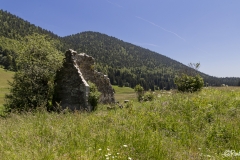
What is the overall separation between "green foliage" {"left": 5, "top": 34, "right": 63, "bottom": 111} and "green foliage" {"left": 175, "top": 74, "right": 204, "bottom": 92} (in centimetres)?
1242

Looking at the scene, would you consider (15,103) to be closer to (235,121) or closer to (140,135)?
(140,135)

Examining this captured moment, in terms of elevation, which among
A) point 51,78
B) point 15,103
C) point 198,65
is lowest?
point 15,103

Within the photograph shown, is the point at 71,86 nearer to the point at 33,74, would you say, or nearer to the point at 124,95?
the point at 33,74

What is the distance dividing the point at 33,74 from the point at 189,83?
15.2 metres

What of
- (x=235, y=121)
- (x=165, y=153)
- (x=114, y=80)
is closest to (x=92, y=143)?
(x=165, y=153)

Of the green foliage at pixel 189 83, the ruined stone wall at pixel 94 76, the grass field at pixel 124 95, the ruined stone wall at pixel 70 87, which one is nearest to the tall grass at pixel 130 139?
the green foliage at pixel 189 83

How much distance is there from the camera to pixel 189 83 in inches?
643

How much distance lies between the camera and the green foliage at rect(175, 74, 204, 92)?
15.7m

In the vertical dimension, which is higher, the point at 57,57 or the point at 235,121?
the point at 57,57

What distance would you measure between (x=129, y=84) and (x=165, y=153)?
145 meters

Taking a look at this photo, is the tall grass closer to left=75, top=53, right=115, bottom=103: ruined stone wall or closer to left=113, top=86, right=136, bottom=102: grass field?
left=75, top=53, right=115, bottom=103: ruined stone wall

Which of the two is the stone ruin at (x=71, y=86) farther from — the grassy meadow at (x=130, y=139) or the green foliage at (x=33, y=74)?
the grassy meadow at (x=130, y=139)

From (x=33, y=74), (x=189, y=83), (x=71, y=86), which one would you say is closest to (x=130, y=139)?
(x=189, y=83)

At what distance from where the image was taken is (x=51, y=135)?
4820mm
